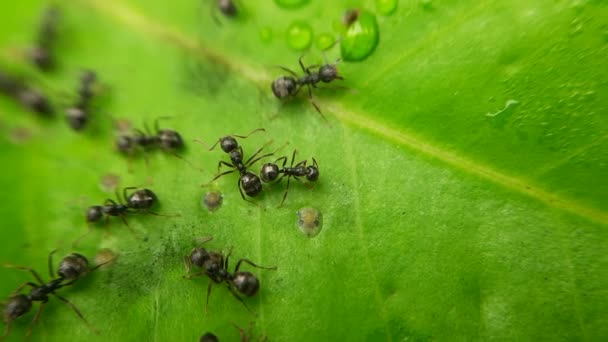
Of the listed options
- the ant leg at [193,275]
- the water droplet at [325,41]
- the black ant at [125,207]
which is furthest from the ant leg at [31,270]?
the water droplet at [325,41]

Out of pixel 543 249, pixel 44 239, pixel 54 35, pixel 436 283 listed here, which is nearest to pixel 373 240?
pixel 436 283

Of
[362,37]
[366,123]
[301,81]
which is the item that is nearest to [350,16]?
[362,37]

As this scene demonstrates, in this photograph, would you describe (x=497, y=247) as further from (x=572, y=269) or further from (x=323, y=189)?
(x=323, y=189)

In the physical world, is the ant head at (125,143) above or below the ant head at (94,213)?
above

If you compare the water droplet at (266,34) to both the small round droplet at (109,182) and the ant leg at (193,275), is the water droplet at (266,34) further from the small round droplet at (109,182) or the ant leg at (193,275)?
the ant leg at (193,275)

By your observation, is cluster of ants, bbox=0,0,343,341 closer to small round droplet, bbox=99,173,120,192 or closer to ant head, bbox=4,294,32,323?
ant head, bbox=4,294,32,323
